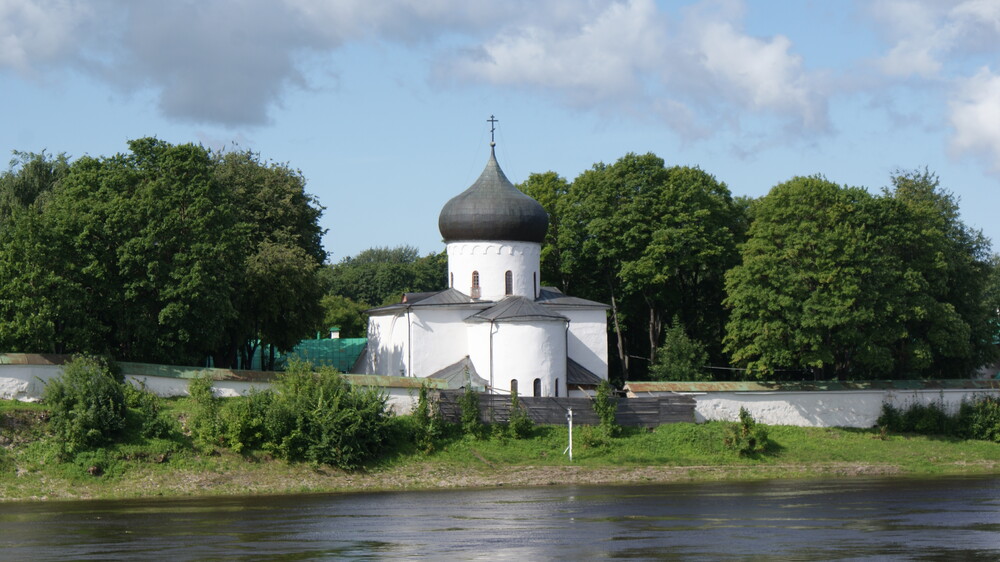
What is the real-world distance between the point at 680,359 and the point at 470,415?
45.8 ft

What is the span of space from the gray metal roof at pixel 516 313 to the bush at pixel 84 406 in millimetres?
13405

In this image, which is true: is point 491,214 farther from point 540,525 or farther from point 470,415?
point 540,525

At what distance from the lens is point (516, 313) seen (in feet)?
142

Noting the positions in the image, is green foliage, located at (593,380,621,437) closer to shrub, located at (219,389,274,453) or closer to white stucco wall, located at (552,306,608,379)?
white stucco wall, located at (552,306,608,379)

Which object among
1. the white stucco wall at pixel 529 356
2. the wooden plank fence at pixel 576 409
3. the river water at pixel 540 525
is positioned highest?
the white stucco wall at pixel 529 356

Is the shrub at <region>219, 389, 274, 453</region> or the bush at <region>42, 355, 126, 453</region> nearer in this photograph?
the bush at <region>42, 355, 126, 453</region>

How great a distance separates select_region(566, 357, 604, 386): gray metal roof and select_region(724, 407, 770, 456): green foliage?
676 cm

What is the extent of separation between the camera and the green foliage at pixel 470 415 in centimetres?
3741

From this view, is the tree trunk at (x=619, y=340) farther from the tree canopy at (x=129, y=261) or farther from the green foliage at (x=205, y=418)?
the green foliage at (x=205, y=418)

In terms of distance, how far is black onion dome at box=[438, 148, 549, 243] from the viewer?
156 feet

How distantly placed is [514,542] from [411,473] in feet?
44.3

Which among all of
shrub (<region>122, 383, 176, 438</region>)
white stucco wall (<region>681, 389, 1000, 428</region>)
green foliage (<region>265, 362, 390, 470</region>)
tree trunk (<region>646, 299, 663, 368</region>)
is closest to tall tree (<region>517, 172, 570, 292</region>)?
tree trunk (<region>646, 299, 663, 368</region>)

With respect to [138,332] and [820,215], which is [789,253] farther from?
[138,332]

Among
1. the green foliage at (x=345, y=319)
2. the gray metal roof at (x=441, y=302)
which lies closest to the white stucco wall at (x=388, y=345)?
the gray metal roof at (x=441, y=302)
